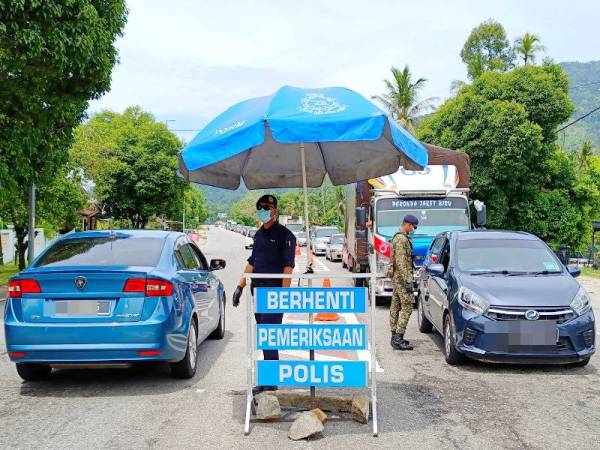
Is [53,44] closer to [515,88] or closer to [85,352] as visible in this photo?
[85,352]

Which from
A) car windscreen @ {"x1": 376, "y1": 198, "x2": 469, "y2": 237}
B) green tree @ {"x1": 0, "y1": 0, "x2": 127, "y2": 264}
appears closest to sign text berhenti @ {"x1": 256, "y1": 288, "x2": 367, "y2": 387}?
car windscreen @ {"x1": 376, "y1": 198, "x2": 469, "y2": 237}

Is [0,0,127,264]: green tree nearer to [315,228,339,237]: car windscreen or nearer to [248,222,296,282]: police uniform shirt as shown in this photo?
[248,222,296,282]: police uniform shirt

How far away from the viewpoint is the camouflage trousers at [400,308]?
28.0 ft

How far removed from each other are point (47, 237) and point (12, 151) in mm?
18987

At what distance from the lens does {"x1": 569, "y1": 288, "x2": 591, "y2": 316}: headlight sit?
280 inches

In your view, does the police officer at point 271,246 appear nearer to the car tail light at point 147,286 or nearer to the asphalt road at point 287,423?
the car tail light at point 147,286

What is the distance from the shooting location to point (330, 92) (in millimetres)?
5543

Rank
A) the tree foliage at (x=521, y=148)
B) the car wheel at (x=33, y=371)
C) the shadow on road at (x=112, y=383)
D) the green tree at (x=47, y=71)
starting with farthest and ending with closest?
the tree foliage at (x=521, y=148), the green tree at (x=47, y=71), the car wheel at (x=33, y=371), the shadow on road at (x=112, y=383)

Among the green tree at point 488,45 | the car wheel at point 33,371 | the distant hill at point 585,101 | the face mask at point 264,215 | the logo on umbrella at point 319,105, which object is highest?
the distant hill at point 585,101

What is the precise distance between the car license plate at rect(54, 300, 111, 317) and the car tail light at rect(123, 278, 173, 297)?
248 millimetres

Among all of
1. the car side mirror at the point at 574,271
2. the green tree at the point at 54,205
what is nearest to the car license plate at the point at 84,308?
the car side mirror at the point at 574,271

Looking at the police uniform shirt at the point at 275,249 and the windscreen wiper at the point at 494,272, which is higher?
the police uniform shirt at the point at 275,249

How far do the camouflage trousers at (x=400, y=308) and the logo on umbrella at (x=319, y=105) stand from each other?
3.98 meters

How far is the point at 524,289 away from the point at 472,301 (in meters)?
0.59
